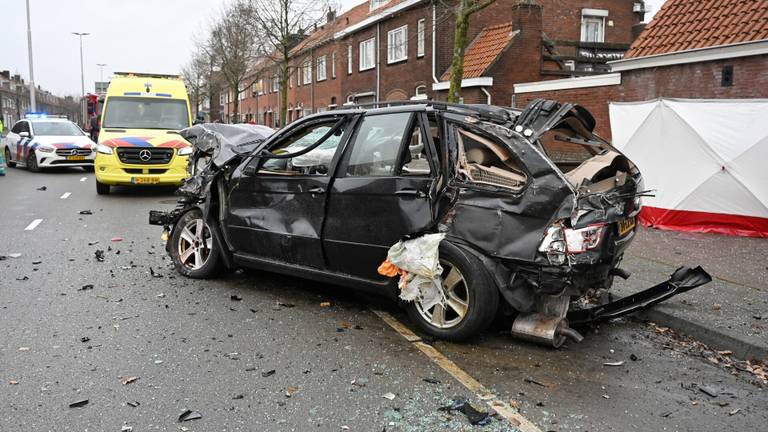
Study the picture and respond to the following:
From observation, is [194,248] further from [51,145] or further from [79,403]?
[51,145]

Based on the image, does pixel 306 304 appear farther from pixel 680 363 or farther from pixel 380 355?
pixel 680 363

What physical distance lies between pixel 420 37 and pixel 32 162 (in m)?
14.7

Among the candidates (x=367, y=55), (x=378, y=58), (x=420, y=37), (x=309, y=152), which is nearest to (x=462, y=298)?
(x=309, y=152)

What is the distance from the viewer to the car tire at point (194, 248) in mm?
6496

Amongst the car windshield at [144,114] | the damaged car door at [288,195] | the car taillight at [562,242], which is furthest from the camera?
the car windshield at [144,114]

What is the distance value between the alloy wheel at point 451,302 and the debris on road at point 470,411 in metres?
0.98

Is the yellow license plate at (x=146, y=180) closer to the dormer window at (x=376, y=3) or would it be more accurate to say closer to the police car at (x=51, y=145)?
the police car at (x=51, y=145)

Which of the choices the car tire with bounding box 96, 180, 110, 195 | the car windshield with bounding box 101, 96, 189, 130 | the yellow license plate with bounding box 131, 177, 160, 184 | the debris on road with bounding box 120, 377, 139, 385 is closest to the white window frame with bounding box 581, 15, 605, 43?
the car windshield with bounding box 101, 96, 189, 130

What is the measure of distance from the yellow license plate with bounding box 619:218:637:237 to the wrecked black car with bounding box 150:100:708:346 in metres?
0.03

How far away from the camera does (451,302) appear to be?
477 centimetres

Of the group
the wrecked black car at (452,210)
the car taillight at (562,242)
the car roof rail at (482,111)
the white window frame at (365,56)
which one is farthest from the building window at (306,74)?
the car taillight at (562,242)

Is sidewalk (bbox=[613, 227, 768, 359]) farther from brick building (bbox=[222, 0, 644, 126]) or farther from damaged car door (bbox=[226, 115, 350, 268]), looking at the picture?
brick building (bbox=[222, 0, 644, 126])

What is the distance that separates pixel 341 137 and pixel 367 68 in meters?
26.0

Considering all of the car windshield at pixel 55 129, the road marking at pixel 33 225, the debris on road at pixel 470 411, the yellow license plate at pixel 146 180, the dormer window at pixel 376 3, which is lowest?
the debris on road at pixel 470 411
